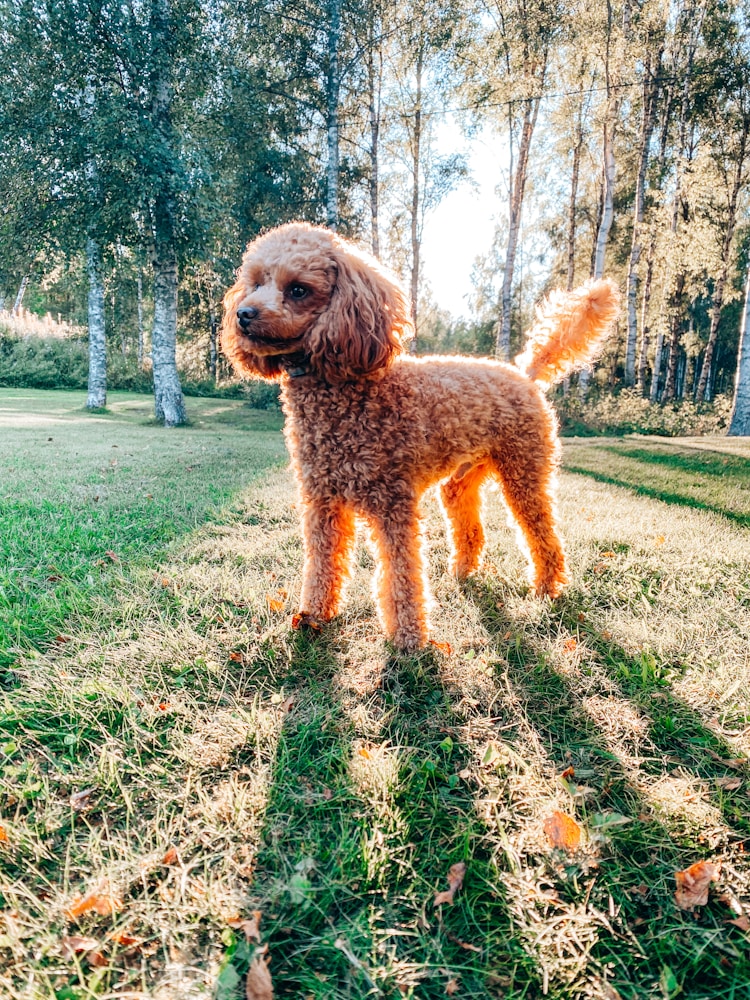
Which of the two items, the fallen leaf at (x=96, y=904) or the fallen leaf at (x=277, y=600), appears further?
the fallen leaf at (x=277, y=600)

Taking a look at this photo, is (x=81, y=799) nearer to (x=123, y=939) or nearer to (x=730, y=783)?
(x=123, y=939)

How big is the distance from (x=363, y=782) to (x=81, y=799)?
88 centimetres

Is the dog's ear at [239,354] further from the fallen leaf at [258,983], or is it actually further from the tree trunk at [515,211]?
the tree trunk at [515,211]

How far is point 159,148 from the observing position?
10164 millimetres

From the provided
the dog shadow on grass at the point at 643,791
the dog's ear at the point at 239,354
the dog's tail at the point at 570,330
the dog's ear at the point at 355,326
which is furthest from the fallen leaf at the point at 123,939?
the dog's tail at the point at 570,330

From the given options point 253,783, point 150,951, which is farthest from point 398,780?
point 150,951

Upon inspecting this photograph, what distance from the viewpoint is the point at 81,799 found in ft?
5.38

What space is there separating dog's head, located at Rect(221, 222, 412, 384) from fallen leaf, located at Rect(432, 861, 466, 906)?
6.70 ft

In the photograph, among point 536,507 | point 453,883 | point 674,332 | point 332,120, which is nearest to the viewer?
point 453,883

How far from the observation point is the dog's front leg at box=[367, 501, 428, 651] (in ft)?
8.52

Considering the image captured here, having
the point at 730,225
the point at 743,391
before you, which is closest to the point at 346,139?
the point at 730,225

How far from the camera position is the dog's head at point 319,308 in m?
2.58

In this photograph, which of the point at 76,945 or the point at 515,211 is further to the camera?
the point at 515,211

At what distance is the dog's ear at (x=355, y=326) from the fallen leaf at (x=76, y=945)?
2.21m
